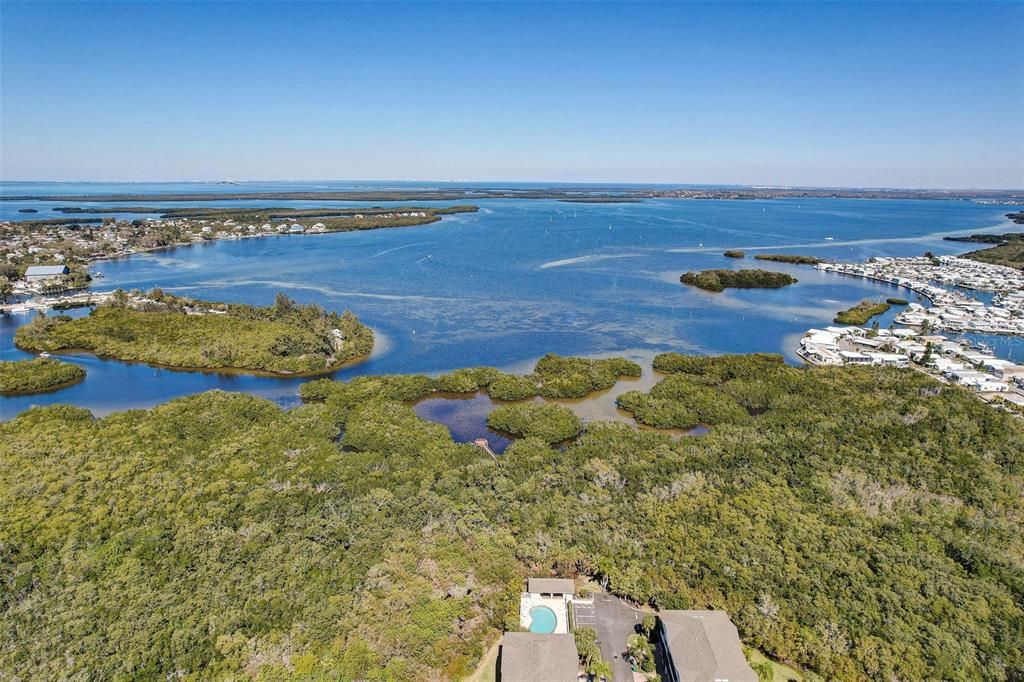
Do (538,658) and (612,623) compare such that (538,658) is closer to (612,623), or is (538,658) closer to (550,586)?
(550,586)

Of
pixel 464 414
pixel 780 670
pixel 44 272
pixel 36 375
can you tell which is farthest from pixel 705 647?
pixel 44 272

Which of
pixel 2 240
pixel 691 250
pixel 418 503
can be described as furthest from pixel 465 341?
pixel 2 240

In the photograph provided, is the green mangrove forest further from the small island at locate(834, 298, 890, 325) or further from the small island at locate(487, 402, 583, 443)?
the small island at locate(834, 298, 890, 325)

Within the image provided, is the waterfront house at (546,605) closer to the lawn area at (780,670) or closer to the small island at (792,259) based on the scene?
the lawn area at (780,670)

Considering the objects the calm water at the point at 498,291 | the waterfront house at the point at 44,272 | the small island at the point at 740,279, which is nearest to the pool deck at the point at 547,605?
the calm water at the point at 498,291

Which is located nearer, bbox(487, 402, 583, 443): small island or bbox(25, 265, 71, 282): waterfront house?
bbox(487, 402, 583, 443): small island

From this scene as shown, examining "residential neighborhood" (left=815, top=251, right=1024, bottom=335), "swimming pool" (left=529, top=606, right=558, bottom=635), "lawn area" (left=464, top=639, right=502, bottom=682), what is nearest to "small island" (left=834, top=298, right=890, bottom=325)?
"residential neighborhood" (left=815, top=251, right=1024, bottom=335)

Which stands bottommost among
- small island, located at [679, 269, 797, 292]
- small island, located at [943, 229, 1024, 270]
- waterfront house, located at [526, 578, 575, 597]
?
waterfront house, located at [526, 578, 575, 597]

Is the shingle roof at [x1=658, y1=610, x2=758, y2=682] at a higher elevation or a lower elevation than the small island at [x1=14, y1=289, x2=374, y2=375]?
lower
